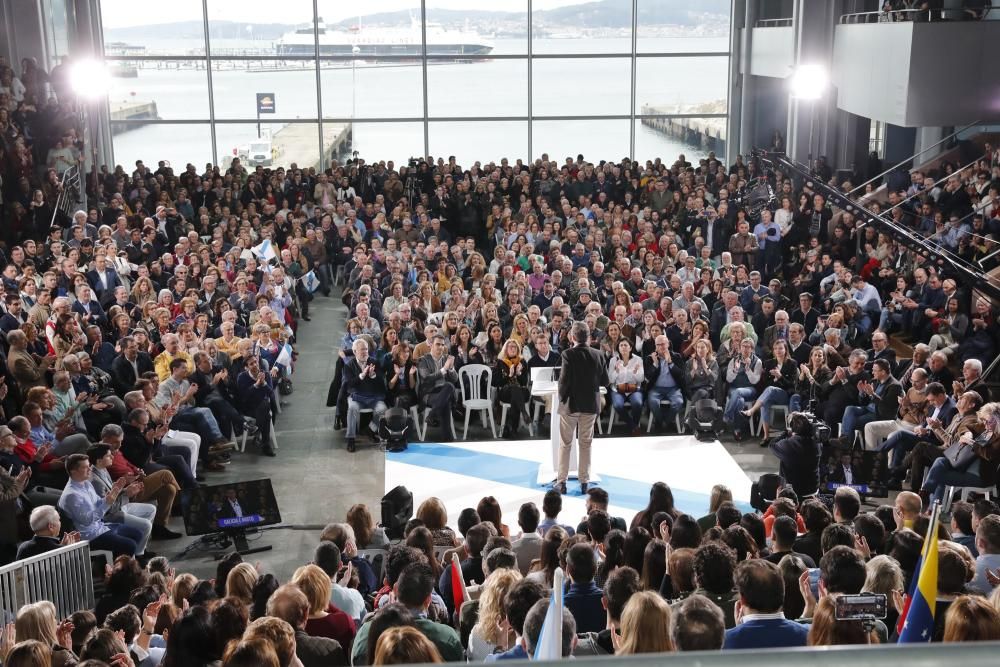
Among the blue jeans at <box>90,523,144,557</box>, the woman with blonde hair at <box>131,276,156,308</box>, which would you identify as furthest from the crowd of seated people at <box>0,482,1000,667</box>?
the woman with blonde hair at <box>131,276,156,308</box>

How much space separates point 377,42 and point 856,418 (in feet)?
48.2

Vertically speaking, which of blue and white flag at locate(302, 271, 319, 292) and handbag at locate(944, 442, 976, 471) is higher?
blue and white flag at locate(302, 271, 319, 292)

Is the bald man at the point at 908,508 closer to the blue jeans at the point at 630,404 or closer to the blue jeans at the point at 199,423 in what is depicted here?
the blue jeans at the point at 630,404

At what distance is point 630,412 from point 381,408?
2454 millimetres

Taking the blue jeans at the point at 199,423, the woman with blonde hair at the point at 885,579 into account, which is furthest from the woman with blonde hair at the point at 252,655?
the blue jeans at the point at 199,423

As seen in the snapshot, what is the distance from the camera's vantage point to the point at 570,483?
9.41m

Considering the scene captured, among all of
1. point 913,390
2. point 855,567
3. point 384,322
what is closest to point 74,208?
point 384,322

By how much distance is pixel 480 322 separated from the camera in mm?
11367

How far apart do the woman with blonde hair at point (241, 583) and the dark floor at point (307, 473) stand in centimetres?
227

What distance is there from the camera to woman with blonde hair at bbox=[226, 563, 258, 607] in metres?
5.11

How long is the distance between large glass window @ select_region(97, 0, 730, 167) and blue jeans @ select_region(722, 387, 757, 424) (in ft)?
40.3

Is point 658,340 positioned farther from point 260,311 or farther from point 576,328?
point 260,311

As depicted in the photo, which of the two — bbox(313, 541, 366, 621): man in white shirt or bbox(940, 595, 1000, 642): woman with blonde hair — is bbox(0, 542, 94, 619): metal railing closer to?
bbox(313, 541, 366, 621): man in white shirt

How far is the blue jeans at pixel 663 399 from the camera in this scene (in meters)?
10.6
